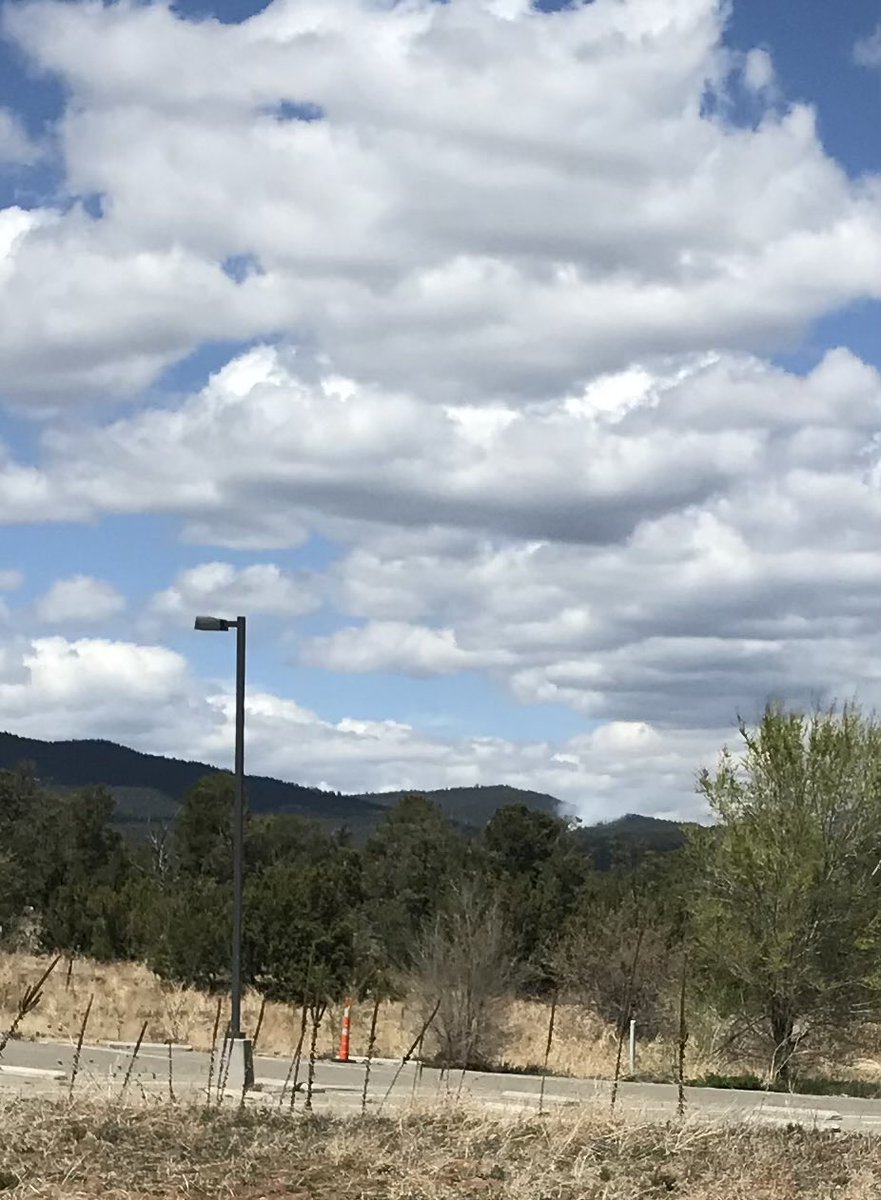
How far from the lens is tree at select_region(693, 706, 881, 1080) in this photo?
26562 millimetres

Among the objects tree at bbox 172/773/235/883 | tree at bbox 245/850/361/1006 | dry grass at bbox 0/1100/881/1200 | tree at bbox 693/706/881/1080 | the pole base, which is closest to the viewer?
dry grass at bbox 0/1100/881/1200

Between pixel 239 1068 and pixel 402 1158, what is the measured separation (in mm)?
7873

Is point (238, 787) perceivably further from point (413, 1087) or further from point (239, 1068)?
point (413, 1087)

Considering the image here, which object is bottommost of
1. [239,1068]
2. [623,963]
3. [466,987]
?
[239,1068]

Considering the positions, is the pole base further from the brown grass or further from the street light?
the brown grass

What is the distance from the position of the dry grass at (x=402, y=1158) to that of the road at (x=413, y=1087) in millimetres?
1032

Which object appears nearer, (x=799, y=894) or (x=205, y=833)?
(x=799, y=894)

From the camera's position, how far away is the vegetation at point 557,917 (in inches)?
1051

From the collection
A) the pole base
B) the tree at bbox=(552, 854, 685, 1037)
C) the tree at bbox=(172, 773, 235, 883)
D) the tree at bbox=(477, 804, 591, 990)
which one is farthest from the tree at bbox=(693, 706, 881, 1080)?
the tree at bbox=(172, 773, 235, 883)

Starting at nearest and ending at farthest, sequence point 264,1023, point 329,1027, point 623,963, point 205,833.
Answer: point 264,1023
point 329,1027
point 623,963
point 205,833

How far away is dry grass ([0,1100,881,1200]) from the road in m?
1.03

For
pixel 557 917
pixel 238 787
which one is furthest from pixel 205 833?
pixel 238 787

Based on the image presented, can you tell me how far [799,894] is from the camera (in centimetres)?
2642

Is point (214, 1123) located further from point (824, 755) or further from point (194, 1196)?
point (824, 755)
